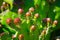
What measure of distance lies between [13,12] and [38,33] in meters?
0.28

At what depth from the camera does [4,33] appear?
6.41 feet

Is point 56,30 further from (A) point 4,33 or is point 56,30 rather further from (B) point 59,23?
(A) point 4,33

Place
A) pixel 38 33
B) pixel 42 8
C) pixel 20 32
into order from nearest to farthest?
pixel 20 32 < pixel 38 33 < pixel 42 8

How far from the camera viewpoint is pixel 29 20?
187 cm

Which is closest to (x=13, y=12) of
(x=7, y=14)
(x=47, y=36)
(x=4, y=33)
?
(x=7, y=14)

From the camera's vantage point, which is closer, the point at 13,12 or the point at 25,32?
the point at 25,32

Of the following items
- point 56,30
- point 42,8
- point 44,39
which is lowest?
point 44,39

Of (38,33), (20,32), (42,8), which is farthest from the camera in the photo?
(42,8)

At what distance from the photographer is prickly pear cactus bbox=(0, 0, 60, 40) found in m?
1.83

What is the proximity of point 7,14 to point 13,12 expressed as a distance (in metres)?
0.07

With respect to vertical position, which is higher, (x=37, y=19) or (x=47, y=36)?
(x=37, y=19)

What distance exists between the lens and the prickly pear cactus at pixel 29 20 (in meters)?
1.83

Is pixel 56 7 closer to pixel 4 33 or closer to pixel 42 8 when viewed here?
pixel 42 8

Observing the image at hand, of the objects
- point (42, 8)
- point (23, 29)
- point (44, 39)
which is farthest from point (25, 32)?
point (42, 8)
